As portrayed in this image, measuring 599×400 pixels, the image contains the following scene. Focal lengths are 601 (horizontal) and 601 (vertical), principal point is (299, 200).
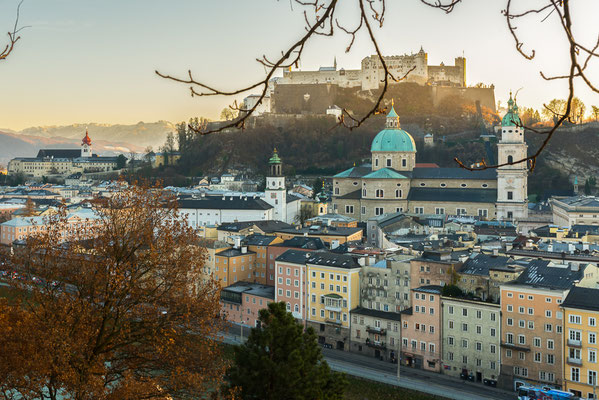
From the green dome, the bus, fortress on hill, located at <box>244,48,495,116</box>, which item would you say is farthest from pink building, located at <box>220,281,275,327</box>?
fortress on hill, located at <box>244,48,495,116</box>

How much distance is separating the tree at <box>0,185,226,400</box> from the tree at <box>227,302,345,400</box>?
2679 millimetres

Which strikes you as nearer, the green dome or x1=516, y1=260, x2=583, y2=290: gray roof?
x1=516, y1=260, x2=583, y2=290: gray roof

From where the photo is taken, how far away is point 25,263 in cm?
827

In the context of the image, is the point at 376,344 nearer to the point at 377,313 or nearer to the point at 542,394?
the point at 377,313

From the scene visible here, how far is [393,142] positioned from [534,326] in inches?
1057

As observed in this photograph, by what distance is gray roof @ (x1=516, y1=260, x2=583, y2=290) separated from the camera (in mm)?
17578

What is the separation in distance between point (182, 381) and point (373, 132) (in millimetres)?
55416

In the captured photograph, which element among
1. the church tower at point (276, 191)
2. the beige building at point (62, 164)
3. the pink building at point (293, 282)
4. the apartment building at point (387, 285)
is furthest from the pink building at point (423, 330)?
the beige building at point (62, 164)

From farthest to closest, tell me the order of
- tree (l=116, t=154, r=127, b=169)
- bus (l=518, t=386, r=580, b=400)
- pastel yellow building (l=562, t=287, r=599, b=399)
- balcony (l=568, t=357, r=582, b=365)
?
tree (l=116, t=154, r=127, b=169) < balcony (l=568, t=357, r=582, b=365) < pastel yellow building (l=562, t=287, r=599, b=399) < bus (l=518, t=386, r=580, b=400)

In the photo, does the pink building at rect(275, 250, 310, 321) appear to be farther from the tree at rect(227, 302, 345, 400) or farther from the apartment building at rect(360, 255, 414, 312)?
the tree at rect(227, 302, 345, 400)

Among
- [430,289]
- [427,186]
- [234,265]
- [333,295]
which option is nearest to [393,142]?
[427,186]

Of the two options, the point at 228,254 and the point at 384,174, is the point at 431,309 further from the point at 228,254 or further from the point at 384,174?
the point at 384,174

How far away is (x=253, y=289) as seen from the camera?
25.5m

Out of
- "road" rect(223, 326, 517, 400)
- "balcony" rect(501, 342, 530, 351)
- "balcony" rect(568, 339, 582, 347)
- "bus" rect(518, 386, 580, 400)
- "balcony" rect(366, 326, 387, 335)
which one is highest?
"balcony" rect(568, 339, 582, 347)
